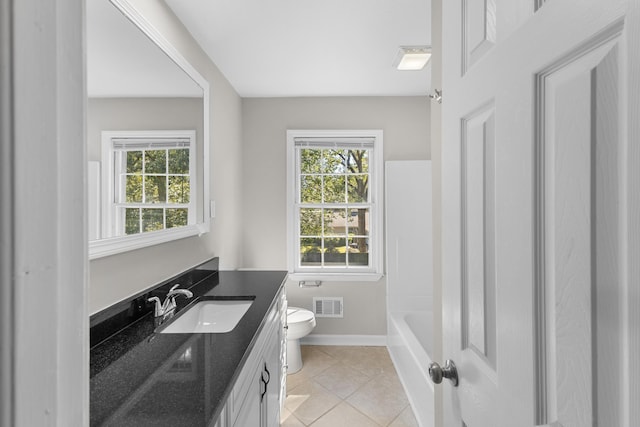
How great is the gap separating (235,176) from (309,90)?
1.08 meters

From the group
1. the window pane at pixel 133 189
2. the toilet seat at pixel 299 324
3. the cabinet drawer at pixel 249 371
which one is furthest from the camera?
the toilet seat at pixel 299 324

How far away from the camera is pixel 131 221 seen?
5.46 ft

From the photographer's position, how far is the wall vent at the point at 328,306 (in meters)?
3.75

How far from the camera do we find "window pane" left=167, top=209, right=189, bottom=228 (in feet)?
6.74

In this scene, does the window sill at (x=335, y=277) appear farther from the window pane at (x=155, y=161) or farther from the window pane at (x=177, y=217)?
the window pane at (x=155, y=161)

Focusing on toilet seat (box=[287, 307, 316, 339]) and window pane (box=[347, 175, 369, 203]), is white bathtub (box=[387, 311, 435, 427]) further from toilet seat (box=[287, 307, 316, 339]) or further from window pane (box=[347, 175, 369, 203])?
window pane (box=[347, 175, 369, 203])

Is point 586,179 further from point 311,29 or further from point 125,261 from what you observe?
point 311,29

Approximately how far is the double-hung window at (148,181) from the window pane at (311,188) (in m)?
1.64

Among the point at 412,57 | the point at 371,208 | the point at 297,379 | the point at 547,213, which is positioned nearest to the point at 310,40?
the point at 412,57

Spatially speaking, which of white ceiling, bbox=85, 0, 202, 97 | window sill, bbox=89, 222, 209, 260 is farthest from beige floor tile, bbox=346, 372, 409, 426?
white ceiling, bbox=85, 0, 202, 97

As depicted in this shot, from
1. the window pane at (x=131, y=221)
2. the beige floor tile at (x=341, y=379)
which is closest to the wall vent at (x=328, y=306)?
the beige floor tile at (x=341, y=379)

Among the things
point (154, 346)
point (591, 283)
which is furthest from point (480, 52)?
point (154, 346)

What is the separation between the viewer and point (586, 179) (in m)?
0.50

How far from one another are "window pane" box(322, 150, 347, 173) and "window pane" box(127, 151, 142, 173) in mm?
2311
